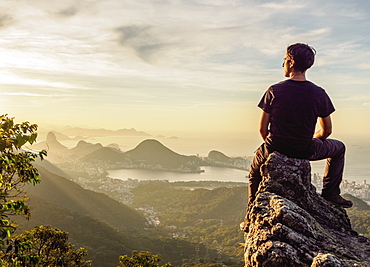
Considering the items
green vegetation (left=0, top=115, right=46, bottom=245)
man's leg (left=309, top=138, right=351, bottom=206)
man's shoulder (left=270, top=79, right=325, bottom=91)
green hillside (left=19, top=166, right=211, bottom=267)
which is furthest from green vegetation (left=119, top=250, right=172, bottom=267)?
green hillside (left=19, top=166, right=211, bottom=267)

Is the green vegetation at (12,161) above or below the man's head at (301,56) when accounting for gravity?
below

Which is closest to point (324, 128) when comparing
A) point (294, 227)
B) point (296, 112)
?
point (296, 112)

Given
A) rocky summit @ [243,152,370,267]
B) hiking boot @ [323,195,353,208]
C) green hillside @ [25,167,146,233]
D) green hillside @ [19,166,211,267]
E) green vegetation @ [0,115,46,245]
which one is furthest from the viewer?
green hillside @ [25,167,146,233]

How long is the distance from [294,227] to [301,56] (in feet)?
8.26

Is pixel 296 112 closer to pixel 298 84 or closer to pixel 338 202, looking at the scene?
pixel 298 84

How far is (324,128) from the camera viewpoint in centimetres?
452

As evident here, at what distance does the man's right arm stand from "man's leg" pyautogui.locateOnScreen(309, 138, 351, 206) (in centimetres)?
10

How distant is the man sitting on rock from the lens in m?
4.23

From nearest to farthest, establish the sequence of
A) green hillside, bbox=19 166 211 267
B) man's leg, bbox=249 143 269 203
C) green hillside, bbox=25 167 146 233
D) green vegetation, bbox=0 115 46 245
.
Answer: green vegetation, bbox=0 115 46 245, man's leg, bbox=249 143 269 203, green hillside, bbox=19 166 211 267, green hillside, bbox=25 167 146 233

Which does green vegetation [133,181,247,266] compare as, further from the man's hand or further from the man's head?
the man's head

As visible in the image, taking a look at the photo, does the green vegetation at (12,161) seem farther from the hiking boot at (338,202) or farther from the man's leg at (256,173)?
the hiking boot at (338,202)

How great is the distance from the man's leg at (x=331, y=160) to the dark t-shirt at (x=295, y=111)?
0.23 meters

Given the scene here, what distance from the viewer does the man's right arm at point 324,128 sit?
14.5 ft

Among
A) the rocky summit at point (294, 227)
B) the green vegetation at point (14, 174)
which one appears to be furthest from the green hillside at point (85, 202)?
the rocky summit at point (294, 227)
